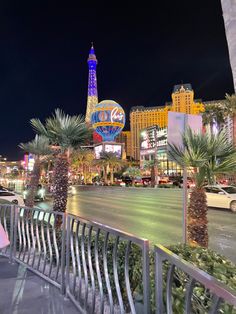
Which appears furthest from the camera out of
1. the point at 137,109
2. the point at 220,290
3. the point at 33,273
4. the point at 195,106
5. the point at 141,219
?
the point at 137,109

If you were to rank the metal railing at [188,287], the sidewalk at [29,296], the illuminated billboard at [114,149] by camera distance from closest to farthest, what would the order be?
the metal railing at [188,287] → the sidewalk at [29,296] → the illuminated billboard at [114,149]

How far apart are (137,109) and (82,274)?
174 m

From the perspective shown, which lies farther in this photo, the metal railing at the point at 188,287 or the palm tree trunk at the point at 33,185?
the palm tree trunk at the point at 33,185

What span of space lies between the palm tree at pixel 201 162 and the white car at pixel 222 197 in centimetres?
1214

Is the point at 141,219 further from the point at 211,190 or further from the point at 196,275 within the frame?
the point at 196,275

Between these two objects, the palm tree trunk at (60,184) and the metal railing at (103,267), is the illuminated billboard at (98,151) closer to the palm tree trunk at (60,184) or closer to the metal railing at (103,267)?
the palm tree trunk at (60,184)

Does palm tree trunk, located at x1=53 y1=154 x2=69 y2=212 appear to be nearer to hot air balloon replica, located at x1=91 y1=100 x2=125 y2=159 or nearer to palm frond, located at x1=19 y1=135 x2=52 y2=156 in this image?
palm frond, located at x1=19 y1=135 x2=52 y2=156

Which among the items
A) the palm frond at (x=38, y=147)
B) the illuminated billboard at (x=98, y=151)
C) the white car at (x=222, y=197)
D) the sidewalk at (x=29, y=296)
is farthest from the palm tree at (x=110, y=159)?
the sidewalk at (x=29, y=296)

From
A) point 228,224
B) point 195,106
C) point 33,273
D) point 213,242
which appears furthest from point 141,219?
point 195,106

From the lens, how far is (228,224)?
12758 mm

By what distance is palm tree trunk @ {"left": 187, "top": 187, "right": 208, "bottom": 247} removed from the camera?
560 centimetres

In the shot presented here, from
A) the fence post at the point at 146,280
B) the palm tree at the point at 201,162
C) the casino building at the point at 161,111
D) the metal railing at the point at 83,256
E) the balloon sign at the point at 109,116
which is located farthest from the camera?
the casino building at the point at 161,111

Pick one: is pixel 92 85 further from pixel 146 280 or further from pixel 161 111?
pixel 146 280

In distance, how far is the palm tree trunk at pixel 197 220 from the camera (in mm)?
5598
